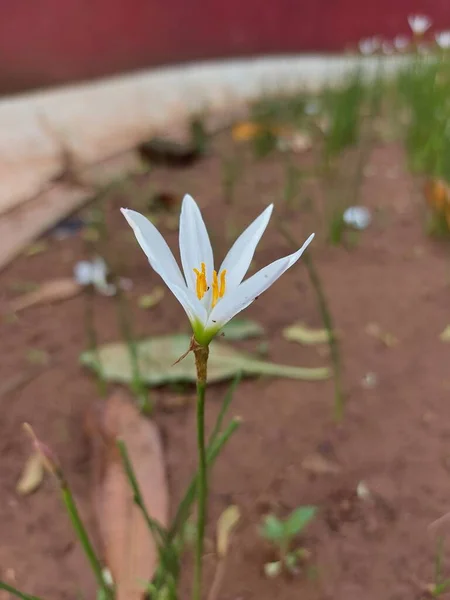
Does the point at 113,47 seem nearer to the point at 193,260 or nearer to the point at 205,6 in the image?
the point at 205,6

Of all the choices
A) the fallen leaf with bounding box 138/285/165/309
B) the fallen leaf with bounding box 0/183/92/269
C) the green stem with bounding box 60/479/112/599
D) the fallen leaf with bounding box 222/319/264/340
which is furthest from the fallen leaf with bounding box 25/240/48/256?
the green stem with bounding box 60/479/112/599

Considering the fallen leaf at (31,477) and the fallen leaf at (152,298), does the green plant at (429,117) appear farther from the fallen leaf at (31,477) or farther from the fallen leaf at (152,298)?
the fallen leaf at (31,477)

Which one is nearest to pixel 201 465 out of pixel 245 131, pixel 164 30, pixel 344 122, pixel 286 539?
pixel 286 539

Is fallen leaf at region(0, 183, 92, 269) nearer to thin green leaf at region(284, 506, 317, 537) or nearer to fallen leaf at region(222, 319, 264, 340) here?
fallen leaf at region(222, 319, 264, 340)

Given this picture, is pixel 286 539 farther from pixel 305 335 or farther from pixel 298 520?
pixel 305 335

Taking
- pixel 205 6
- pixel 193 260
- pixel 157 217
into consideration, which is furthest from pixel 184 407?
pixel 205 6
